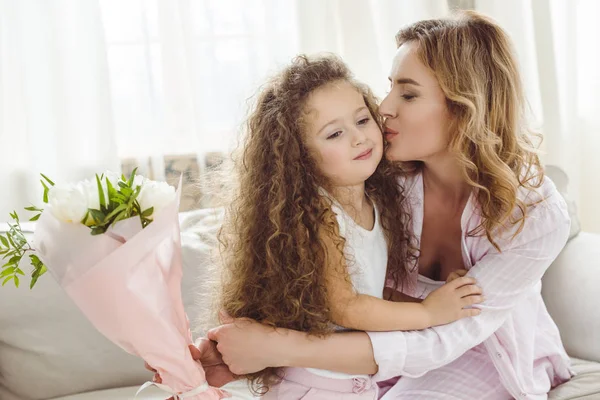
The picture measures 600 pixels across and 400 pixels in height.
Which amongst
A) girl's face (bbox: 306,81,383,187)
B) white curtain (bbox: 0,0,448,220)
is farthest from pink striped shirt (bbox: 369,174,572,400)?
white curtain (bbox: 0,0,448,220)

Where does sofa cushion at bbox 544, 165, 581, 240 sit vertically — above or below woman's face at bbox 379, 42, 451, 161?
below

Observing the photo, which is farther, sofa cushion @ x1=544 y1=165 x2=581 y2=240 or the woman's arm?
sofa cushion @ x1=544 y1=165 x2=581 y2=240

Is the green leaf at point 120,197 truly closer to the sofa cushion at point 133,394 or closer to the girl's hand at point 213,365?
the girl's hand at point 213,365

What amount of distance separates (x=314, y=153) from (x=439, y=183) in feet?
1.45

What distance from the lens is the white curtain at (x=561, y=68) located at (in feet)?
10.7

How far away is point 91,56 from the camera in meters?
2.84

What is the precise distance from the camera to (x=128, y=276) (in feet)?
4.44

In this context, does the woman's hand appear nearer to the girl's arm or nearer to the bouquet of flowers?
the girl's arm

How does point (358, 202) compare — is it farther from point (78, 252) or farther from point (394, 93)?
point (78, 252)

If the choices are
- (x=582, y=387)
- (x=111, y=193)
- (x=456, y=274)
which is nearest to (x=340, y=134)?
(x=456, y=274)

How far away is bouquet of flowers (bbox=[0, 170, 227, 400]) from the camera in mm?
1321

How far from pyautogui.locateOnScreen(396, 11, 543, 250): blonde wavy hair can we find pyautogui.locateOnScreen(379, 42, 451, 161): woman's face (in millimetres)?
21

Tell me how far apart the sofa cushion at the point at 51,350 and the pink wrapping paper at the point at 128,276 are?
2.33 ft

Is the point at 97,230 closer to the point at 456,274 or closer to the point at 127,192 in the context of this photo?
the point at 127,192
